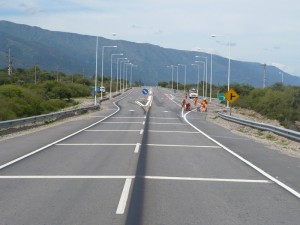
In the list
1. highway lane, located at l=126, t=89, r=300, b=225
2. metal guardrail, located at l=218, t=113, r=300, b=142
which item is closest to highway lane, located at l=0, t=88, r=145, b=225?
highway lane, located at l=126, t=89, r=300, b=225

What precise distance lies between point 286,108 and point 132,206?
6666 centimetres

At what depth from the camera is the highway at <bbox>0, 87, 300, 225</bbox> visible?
7.95m

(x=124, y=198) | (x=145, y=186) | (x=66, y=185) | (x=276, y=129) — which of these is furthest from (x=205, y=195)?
(x=276, y=129)

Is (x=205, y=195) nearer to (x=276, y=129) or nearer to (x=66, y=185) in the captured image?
(x=66, y=185)

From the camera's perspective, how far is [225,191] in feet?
33.4

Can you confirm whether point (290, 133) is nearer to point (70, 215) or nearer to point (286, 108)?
point (70, 215)

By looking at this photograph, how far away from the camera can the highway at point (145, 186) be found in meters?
7.95

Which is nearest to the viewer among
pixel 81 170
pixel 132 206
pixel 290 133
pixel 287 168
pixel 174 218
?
pixel 174 218

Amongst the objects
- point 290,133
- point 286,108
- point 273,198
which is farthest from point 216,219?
point 286,108

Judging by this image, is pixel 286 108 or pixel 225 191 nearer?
pixel 225 191

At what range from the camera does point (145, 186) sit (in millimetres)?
10477

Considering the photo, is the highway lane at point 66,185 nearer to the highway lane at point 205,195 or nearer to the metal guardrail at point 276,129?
the highway lane at point 205,195

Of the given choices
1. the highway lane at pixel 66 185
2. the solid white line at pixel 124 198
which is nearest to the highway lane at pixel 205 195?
the solid white line at pixel 124 198

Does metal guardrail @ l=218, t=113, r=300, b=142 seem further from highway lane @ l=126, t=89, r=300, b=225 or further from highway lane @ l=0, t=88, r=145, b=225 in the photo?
highway lane @ l=0, t=88, r=145, b=225
